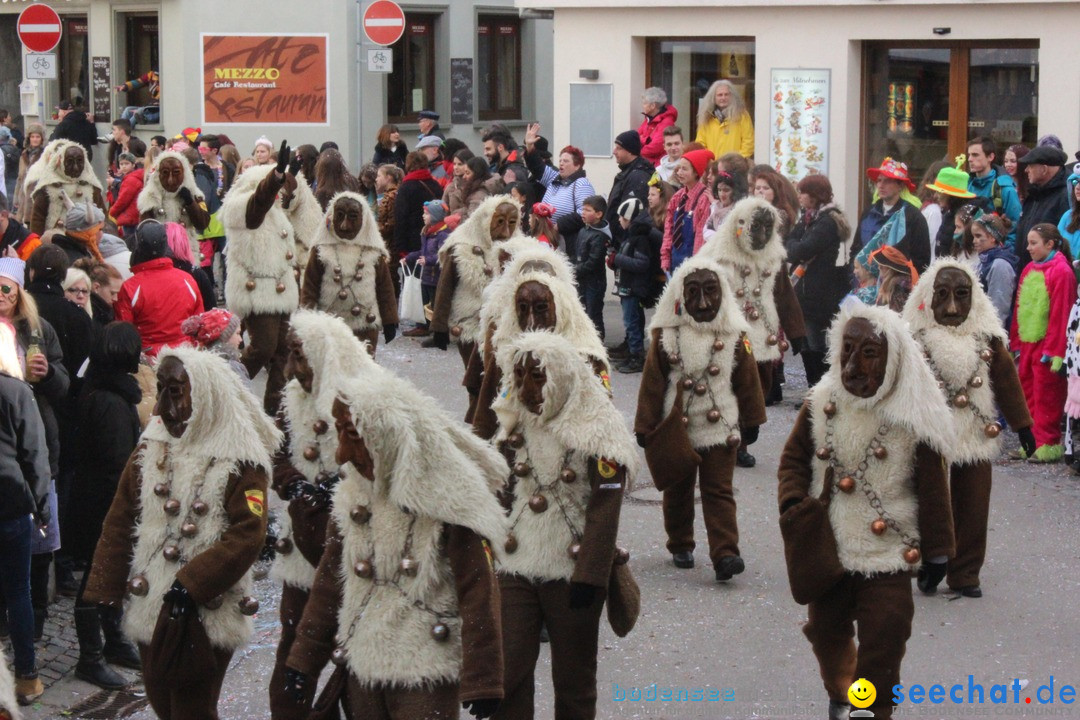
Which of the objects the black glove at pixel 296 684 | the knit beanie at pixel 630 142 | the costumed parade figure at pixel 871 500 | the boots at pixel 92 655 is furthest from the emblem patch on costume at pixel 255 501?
the knit beanie at pixel 630 142

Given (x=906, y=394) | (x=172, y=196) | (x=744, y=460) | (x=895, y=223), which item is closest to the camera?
(x=906, y=394)

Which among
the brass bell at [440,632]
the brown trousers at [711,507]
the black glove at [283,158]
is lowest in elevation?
the brown trousers at [711,507]

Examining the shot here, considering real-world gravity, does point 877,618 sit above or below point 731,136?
below

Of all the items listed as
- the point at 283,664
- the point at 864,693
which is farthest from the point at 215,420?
the point at 864,693

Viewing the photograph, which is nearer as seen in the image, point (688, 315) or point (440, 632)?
point (440, 632)

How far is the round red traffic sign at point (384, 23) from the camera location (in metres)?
18.7

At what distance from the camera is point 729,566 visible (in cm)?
852

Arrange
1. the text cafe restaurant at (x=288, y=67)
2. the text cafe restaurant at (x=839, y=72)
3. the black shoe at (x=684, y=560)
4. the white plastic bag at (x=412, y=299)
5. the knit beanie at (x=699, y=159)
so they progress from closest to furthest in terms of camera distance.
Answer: the black shoe at (x=684, y=560) < the knit beanie at (x=699, y=159) < the text cafe restaurant at (x=839, y=72) < the white plastic bag at (x=412, y=299) < the text cafe restaurant at (x=288, y=67)

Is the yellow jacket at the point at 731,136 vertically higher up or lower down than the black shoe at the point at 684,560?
higher up

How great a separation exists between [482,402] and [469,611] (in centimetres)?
256

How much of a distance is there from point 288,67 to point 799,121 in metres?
10.4

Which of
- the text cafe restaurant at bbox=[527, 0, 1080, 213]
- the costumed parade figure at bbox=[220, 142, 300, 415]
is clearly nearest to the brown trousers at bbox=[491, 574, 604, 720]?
the costumed parade figure at bbox=[220, 142, 300, 415]

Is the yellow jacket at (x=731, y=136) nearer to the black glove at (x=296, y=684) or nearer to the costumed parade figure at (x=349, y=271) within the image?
the costumed parade figure at (x=349, y=271)

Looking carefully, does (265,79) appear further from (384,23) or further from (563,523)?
(563,523)
